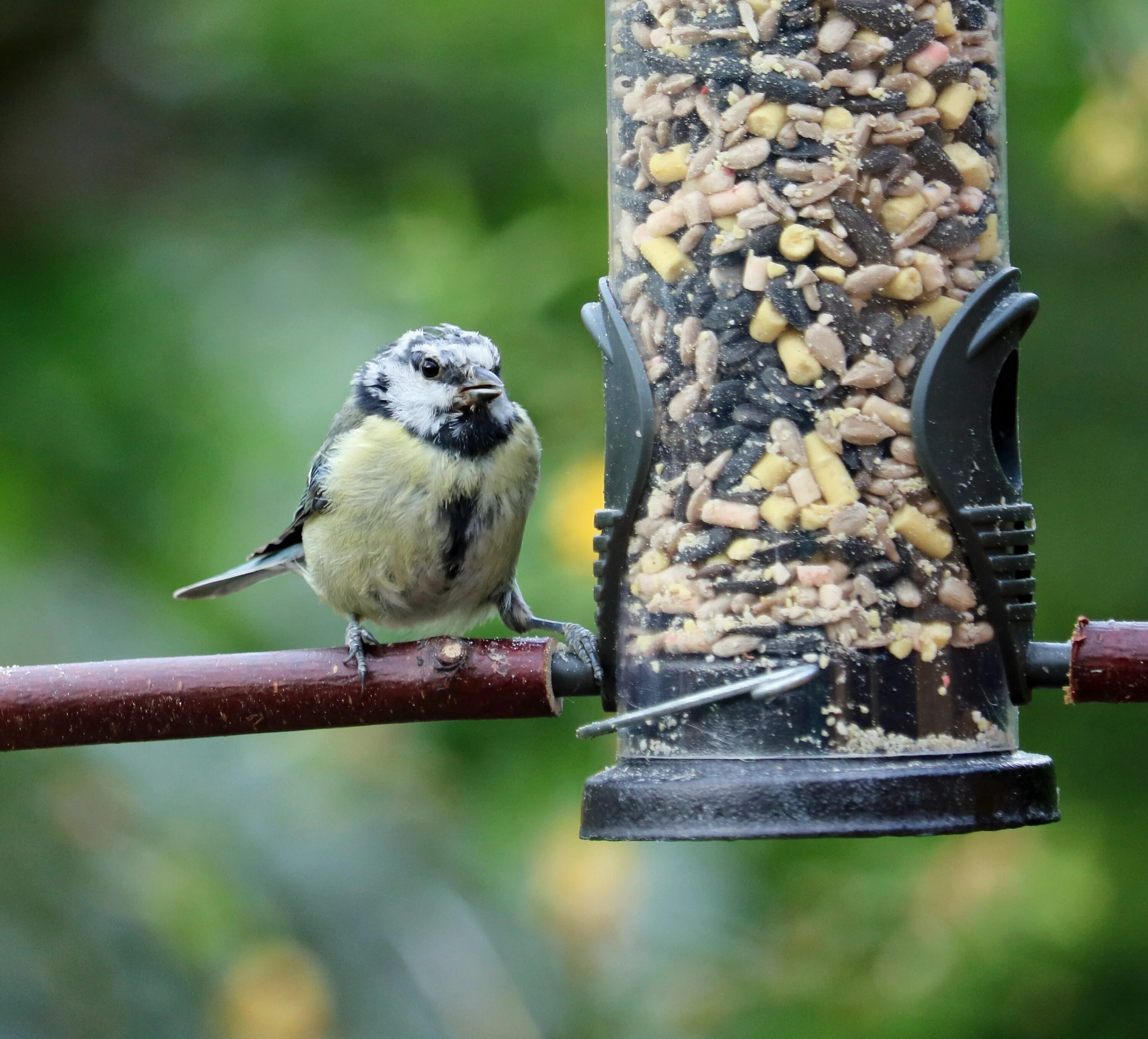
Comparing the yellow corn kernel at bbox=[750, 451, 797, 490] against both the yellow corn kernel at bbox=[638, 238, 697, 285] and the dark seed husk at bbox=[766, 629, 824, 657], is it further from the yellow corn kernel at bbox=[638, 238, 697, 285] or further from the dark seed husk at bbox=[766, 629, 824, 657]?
the yellow corn kernel at bbox=[638, 238, 697, 285]

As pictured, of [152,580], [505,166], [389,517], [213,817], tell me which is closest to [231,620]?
[152,580]

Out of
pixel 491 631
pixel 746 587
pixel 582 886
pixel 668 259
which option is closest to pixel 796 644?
pixel 746 587

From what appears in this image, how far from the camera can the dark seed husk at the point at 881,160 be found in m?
3.02

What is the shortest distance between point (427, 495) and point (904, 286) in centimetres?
142

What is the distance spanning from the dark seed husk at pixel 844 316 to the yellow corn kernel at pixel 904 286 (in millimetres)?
75

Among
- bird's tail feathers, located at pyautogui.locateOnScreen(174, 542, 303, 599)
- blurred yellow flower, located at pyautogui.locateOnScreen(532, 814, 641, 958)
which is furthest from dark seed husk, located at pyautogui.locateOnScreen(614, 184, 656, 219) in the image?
blurred yellow flower, located at pyautogui.locateOnScreen(532, 814, 641, 958)

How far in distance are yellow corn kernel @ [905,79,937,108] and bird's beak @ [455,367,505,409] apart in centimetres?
134

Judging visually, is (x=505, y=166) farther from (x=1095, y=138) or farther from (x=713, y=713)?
(x=713, y=713)

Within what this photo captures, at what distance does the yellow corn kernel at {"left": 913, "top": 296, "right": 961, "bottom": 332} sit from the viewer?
10.0 ft

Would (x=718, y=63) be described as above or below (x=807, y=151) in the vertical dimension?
above

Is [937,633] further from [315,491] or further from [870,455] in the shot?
[315,491]

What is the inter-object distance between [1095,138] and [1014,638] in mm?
1914

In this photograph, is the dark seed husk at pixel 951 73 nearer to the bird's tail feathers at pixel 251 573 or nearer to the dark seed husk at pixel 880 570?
the dark seed husk at pixel 880 570

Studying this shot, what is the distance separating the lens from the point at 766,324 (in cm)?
306
